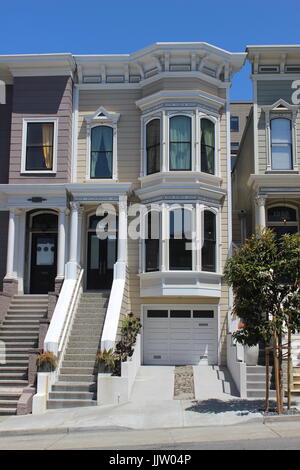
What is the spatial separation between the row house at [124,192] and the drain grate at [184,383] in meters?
0.95

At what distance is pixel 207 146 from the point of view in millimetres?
19688

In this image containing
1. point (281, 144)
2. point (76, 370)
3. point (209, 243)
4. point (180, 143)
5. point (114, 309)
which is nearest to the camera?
point (76, 370)

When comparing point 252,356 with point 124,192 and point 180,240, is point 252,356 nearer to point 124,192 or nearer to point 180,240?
point 180,240

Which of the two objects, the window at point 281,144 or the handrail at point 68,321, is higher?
the window at point 281,144

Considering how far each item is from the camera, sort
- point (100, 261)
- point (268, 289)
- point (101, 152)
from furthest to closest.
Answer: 1. point (100, 261)
2. point (101, 152)
3. point (268, 289)

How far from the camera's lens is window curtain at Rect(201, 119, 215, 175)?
1956 centimetres

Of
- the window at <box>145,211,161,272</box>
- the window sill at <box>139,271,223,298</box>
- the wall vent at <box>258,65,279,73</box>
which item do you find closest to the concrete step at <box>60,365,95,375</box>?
the window sill at <box>139,271,223,298</box>

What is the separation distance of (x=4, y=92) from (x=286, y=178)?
10.9m

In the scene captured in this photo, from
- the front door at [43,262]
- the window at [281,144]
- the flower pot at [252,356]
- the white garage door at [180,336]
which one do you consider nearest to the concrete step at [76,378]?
the white garage door at [180,336]

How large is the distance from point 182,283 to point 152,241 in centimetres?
192

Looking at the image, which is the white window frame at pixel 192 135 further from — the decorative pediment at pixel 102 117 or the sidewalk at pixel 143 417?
the sidewalk at pixel 143 417

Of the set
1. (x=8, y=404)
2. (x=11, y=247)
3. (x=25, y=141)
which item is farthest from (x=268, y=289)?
(x=25, y=141)

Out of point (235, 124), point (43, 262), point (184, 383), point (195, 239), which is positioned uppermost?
point (235, 124)

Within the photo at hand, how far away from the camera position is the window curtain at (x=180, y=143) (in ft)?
63.6
